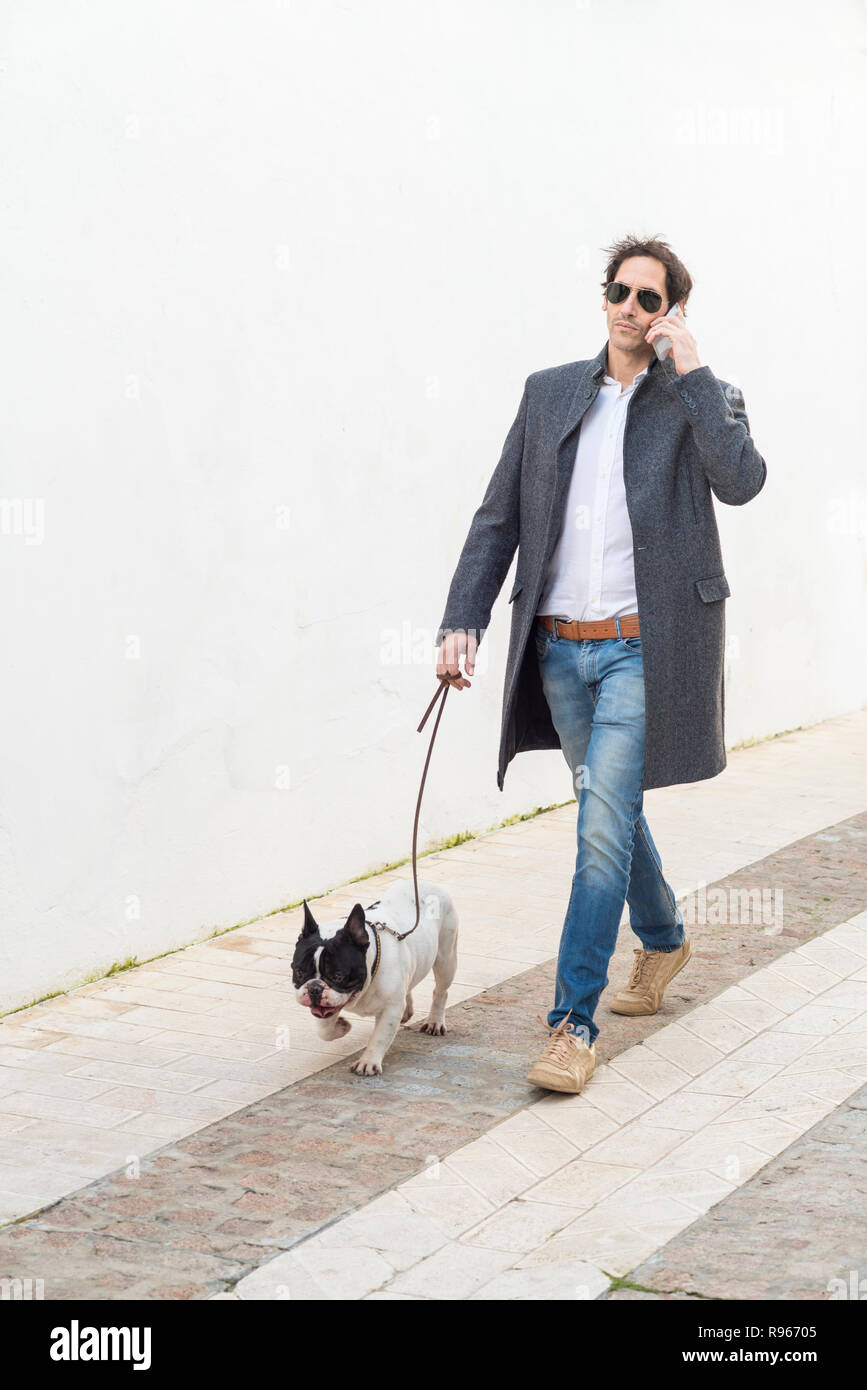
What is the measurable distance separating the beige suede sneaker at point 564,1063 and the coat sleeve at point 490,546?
1075mm

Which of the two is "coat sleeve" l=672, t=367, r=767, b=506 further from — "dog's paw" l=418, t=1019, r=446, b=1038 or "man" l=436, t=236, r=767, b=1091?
"dog's paw" l=418, t=1019, r=446, b=1038

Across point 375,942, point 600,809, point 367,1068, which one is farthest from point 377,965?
point 600,809

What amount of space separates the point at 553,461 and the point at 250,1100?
181 centimetres

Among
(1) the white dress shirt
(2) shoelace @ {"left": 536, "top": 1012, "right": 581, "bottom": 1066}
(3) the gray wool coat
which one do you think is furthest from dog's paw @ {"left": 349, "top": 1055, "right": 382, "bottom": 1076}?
(1) the white dress shirt

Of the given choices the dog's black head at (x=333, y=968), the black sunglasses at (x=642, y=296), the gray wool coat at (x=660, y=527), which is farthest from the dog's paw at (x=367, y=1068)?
the black sunglasses at (x=642, y=296)

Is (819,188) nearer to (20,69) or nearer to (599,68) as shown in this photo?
(599,68)

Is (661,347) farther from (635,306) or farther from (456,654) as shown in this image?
(456,654)

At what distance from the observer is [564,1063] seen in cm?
405

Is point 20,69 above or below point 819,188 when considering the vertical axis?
below

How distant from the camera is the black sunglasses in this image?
4.11m

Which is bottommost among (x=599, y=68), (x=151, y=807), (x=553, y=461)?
(x=151, y=807)

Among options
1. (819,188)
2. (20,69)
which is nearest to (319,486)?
(20,69)

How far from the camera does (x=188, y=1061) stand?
4.34m

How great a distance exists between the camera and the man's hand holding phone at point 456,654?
167 inches
